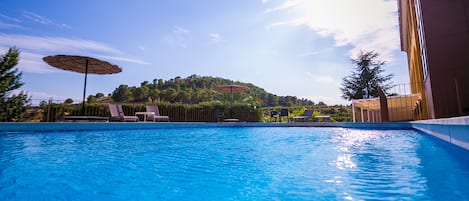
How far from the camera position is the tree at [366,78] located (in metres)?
18.2

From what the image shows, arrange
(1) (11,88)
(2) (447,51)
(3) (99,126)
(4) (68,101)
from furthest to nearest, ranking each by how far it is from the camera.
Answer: (1) (11,88) < (4) (68,101) < (3) (99,126) < (2) (447,51)

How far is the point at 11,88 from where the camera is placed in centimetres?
1155

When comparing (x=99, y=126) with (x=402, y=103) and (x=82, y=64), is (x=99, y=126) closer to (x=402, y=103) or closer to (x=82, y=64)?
(x=82, y=64)

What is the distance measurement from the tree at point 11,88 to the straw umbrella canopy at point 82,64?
4237 mm

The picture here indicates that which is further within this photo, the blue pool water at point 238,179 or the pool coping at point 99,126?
the pool coping at point 99,126

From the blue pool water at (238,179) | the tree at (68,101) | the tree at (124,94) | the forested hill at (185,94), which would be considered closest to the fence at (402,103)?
the blue pool water at (238,179)

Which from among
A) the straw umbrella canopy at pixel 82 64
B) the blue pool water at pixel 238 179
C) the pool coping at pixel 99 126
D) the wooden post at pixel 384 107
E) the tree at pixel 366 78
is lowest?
the blue pool water at pixel 238 179

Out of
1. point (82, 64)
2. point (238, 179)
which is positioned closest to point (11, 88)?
point (82, 64)

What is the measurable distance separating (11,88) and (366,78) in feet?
73.9

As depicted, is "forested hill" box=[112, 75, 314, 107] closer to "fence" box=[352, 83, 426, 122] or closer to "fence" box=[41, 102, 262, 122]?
"fence" box=[41, 102, 262, 122]

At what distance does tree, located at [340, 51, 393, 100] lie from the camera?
18219 millimetres

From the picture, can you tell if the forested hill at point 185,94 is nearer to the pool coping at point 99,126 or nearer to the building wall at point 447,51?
the pool coping at point 99,126

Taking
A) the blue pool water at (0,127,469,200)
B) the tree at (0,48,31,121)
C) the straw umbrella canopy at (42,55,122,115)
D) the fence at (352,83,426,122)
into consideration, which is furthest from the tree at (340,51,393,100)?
the tree at (0,48,31,121)

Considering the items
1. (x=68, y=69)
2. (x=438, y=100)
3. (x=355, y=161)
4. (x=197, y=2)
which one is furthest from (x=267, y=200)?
(x=68, y=69)
